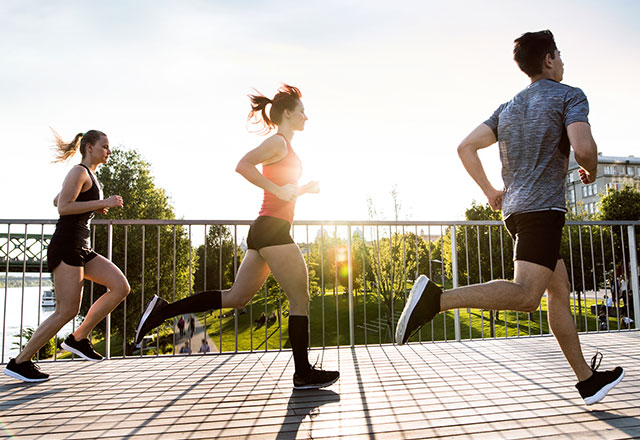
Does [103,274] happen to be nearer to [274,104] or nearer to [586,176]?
[274,104]

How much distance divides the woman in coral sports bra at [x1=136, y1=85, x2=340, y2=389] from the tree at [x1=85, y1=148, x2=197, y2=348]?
2036cm

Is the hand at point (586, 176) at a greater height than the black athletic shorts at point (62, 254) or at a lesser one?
greater

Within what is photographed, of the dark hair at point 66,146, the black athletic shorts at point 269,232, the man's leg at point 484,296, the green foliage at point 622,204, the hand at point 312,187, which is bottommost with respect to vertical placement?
the man's leg at point 484,296

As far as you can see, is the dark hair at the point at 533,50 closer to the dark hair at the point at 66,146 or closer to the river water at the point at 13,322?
the dark hair at the point at 66,146

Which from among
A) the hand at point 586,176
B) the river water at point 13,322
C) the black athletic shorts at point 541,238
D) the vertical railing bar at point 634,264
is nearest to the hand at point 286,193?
the black athletic shorts at point 541,238

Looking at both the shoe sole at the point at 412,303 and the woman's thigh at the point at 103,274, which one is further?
the woman's thigh at the point at 103,274

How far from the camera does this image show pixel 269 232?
2.79 meters

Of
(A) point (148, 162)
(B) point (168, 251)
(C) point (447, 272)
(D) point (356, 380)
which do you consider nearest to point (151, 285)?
(B) point (168, 251)

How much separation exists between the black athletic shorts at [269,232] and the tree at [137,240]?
20.5 meters

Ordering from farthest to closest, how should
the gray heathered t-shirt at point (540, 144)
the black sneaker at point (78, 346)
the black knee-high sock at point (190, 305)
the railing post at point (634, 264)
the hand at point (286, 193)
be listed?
the railing post at point (634, 264)
the black sneaker at point (78, 346)
the black knee-high sock at point (190, 305)
the hand at point (286, 193)
the gray heathered t-shirt at point (540, 144)

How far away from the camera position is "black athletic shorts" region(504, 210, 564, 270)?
2.20 m

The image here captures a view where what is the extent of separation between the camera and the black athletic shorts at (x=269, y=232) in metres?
2.79

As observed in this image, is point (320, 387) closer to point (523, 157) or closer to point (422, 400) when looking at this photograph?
point (422, 400)

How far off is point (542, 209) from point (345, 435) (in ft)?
4.50
